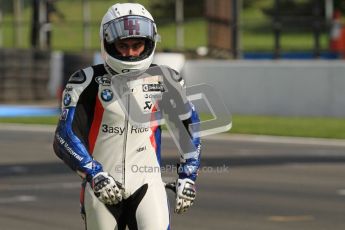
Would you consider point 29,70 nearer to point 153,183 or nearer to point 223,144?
point 223,144

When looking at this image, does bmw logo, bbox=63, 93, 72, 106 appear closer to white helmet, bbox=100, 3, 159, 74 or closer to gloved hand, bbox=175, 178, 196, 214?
white helmet, bbox=100, 3, 159, 74

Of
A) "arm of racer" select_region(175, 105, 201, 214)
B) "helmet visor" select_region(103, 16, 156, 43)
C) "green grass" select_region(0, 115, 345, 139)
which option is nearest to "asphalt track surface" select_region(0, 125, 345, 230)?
"green grass" select_region(0, 115, 345, 139)

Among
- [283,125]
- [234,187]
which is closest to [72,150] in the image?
[234,187]

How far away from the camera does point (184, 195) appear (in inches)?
230

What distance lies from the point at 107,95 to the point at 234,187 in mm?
8362

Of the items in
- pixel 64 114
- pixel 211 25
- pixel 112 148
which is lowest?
pixel 211 25

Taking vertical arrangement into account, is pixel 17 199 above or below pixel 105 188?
below

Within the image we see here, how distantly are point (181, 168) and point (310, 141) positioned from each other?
51.3ft

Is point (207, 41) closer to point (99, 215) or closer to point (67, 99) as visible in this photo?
point (67, 99)

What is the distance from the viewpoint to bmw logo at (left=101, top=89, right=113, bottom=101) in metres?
5.92

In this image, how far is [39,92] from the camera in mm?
31625

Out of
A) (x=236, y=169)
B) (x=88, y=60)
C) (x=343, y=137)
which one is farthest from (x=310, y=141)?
(x=88, y=60)

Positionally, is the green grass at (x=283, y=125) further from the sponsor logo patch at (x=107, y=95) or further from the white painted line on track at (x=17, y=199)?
the sponsor logo patch at (x=107, y=95)

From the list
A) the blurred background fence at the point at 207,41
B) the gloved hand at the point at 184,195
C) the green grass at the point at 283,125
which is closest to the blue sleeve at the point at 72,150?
the gloved hand at the point at 184,195
